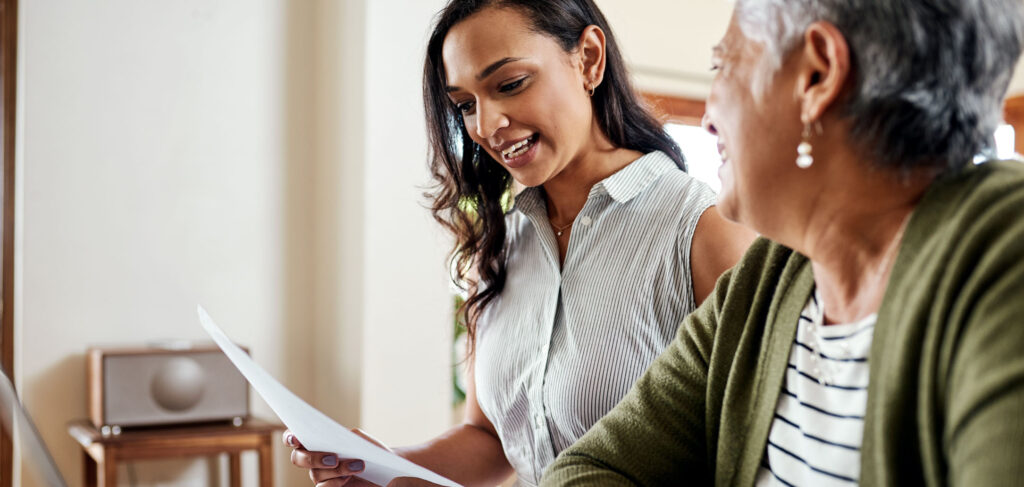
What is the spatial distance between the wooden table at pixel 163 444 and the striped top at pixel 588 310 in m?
1.61

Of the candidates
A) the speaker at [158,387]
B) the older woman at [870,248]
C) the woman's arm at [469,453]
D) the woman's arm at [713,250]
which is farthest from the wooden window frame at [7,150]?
the older woman at [870,248]

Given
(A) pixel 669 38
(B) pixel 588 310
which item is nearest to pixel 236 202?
(A) pixel 669 38

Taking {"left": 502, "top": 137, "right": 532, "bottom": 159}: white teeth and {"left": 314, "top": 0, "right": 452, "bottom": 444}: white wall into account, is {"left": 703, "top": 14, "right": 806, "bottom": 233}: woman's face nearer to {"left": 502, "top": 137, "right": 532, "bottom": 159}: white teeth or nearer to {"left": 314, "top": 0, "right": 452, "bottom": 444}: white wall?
→ {"left": 502, "top": 137, "right": 532, "bottom": 159}: white teeth

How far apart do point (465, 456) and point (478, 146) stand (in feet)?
1.75

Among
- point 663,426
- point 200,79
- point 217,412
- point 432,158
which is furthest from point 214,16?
point 663,426

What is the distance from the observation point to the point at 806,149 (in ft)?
2.62

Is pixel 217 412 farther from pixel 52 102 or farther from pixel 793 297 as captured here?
pixel 793 297

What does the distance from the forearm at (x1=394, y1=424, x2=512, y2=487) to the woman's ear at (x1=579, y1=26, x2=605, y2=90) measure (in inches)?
24.2

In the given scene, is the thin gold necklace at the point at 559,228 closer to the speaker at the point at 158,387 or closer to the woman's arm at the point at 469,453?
the woman's arm at the point at 469,453

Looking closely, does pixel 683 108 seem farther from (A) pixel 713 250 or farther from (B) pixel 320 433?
(B) pixel 320 433

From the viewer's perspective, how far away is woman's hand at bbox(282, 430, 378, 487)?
1267 millimetres

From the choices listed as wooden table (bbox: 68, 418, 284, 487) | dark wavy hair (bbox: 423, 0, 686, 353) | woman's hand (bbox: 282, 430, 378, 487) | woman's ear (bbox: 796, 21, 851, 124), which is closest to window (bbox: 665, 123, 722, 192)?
wooden table (bbox: 68, 418, 284, 487)

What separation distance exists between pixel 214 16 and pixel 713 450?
9.52 ft

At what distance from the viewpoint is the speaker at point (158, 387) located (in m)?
2.91
